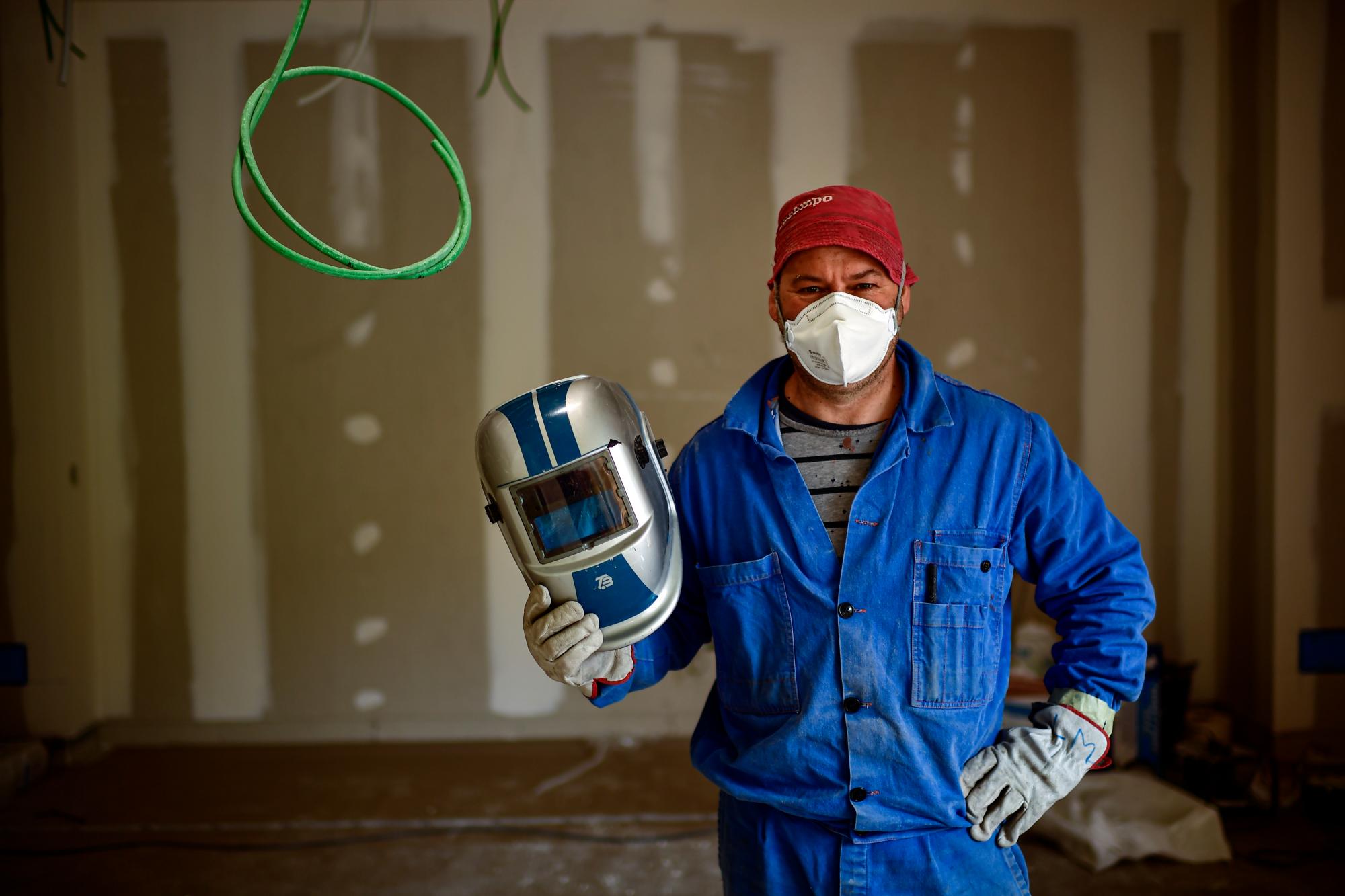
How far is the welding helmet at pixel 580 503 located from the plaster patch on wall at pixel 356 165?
2408mm

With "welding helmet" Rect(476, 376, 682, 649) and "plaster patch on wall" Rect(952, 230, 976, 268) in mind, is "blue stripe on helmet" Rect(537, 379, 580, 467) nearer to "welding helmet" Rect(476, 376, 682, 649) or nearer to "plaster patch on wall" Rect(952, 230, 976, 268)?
"welding helmet" Rect(476, 376, 682, 649)

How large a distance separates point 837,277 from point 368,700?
273cm

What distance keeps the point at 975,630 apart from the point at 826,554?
0.72ft

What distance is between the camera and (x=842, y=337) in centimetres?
122

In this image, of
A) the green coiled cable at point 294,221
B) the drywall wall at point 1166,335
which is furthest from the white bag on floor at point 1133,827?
the green coiled cable at point 294,221

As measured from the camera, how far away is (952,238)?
3.29 m

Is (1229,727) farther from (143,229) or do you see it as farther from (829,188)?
(143,229)

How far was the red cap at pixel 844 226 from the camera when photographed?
1234 mm

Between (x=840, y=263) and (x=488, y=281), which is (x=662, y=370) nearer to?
(x=488, y=281)

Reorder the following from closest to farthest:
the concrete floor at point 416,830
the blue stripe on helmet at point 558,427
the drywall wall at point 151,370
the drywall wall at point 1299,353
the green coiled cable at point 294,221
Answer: the green coiled cable at point 294,221 < the blue stripe on helmet at point 558,427 < the concrete floor at point 416,830 < the drywall wall at point 1299,353 < the drywall wall at point 151,370

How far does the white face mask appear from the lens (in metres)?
1.23

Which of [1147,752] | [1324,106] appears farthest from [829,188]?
[1324,106]

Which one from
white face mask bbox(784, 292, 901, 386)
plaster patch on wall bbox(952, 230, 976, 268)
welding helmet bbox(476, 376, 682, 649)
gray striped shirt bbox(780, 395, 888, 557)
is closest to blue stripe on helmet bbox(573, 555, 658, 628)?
welding helmet bbox(476, 376, 682, 649)

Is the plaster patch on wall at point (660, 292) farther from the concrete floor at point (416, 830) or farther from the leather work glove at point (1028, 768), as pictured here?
the leather work glove at point (1028, 768)
